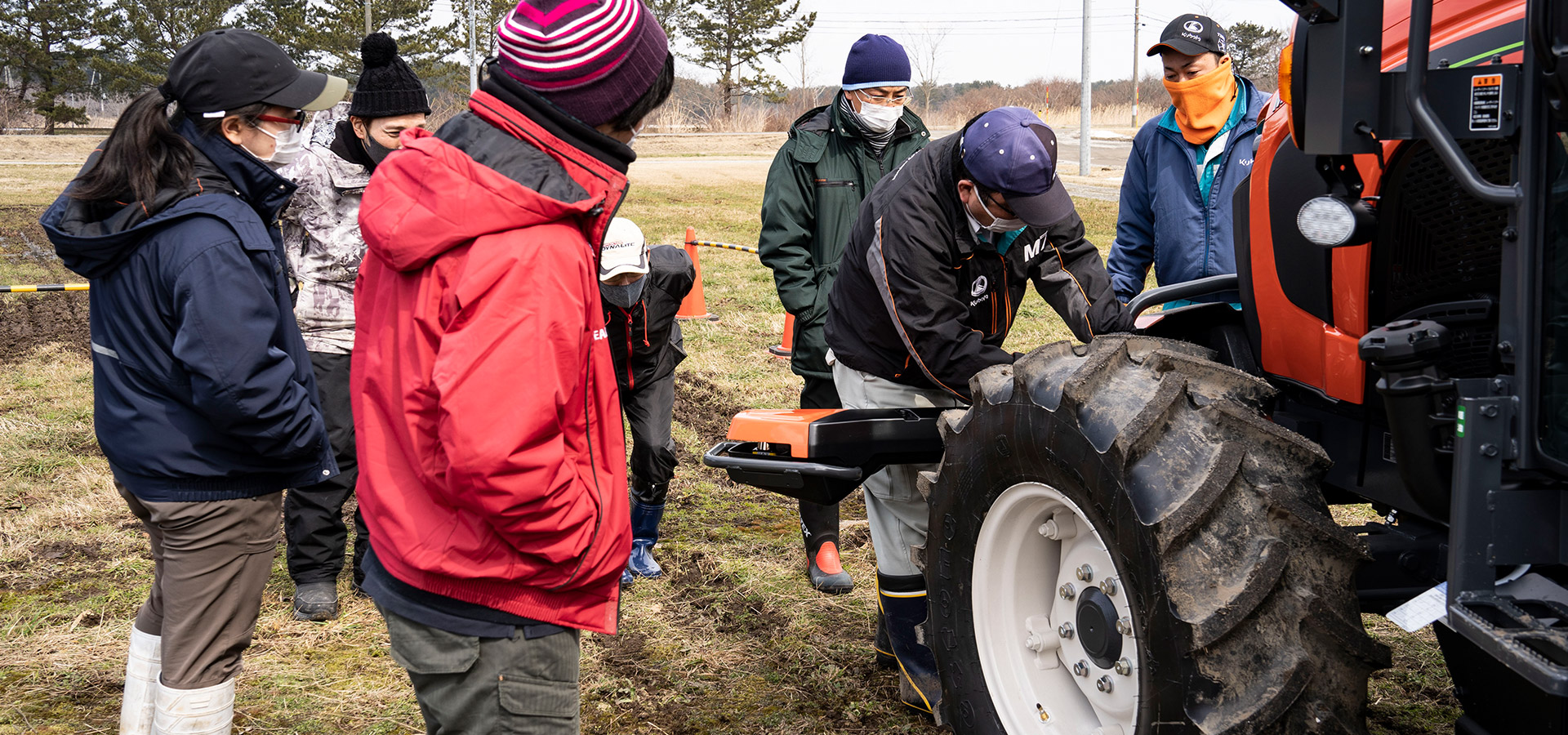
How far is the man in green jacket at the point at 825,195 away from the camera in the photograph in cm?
477

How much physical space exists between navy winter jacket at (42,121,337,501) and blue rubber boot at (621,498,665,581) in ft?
6.42

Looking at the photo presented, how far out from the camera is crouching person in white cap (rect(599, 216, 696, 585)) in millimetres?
4191

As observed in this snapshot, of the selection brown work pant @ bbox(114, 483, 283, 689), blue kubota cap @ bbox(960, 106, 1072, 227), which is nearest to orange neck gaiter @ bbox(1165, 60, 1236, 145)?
blue kubota cap @ bbox(960, 106, 1072, 227)

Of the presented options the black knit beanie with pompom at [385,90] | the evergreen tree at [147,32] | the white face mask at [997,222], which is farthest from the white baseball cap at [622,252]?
the evergreen tree at [147,32]

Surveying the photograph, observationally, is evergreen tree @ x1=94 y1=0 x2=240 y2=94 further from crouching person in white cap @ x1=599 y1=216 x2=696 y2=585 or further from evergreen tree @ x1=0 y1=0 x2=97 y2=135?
crouching person in white cap @ x1=599 y1=216 x2=696 y2=585

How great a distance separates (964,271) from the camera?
3.56 m

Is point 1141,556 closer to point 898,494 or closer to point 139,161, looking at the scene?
point 898,494

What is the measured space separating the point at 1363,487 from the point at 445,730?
208 centimetres

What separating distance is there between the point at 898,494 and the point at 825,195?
5.17 feet

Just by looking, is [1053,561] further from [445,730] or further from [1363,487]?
[445,730]

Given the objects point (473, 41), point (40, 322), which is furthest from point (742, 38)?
point (40, 322)

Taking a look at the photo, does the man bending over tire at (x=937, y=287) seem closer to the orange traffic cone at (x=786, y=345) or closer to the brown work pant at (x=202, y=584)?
the brown work pant at (x=202, y=584)

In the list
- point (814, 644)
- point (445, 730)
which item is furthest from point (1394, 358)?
point (814, 644)

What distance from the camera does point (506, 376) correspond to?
1.83 metres
